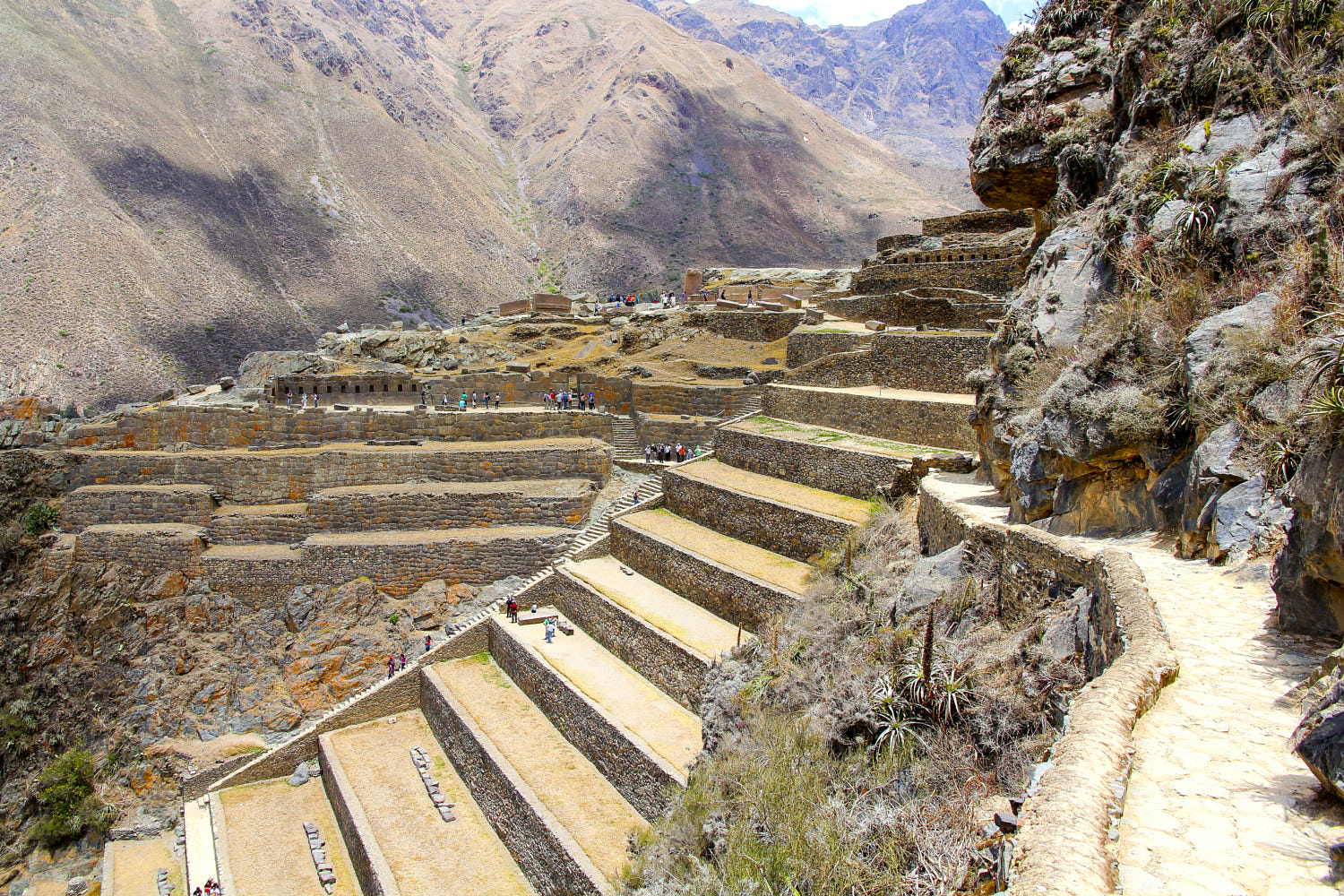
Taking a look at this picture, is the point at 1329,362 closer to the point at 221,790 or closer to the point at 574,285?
the point at 221,790

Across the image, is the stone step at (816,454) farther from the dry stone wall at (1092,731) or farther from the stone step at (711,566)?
the dry stone wall at (1092,731)

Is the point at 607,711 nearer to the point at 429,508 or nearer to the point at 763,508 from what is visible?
the point at 763,508

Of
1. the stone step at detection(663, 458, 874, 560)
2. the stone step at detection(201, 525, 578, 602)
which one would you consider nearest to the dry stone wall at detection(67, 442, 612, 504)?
the stone step at detection(201, 525, 578, 602)

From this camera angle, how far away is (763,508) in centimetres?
1599

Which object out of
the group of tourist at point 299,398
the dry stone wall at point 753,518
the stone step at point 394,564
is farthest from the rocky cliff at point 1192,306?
the group of tourist at point 299,398

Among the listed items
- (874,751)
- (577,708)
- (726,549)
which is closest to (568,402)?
(726,549)

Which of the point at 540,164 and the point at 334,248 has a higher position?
the point at 540,164

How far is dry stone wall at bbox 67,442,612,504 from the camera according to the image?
22.5 metres

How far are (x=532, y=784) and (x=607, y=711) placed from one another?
5.21 ft

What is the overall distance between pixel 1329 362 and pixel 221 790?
18.3 metres

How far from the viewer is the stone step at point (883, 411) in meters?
16.2

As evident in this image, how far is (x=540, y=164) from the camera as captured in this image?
91.0 meters

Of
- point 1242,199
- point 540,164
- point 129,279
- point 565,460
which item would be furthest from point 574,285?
point 1242,199

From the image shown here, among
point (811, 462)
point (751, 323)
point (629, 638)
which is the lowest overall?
point (629, 638)
